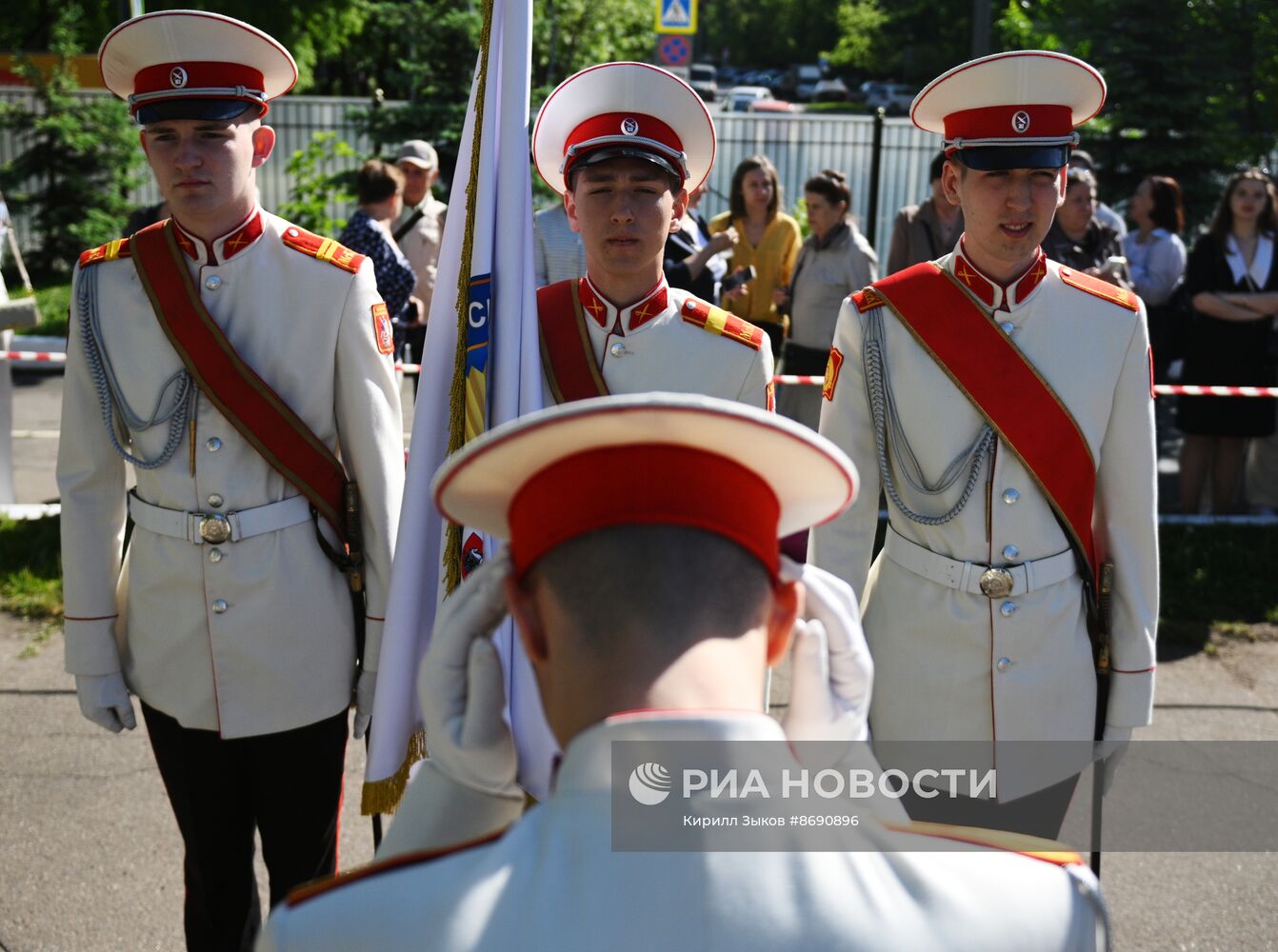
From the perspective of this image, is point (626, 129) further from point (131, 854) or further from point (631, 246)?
point (131, 854)

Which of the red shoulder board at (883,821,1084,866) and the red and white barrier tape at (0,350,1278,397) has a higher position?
the red shoulder board at (883,821,1084,866)

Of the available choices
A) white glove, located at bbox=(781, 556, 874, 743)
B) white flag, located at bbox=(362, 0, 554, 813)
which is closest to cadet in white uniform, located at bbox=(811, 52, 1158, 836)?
white flag, located at bbox=(362, 0, 554, 813)

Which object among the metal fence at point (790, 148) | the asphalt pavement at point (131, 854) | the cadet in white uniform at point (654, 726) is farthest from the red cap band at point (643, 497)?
the metal fence at point (790, 148)

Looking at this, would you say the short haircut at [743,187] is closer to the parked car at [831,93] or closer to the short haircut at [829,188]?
the short haircut at [829,188]

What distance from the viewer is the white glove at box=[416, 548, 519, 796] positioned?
4.55ft

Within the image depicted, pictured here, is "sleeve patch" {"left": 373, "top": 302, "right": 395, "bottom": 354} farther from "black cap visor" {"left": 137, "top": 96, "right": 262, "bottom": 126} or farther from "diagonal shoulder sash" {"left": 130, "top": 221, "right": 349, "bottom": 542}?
"black cap visor" {"left": 137, "top": 96, "right": 262, "bottom": 126}

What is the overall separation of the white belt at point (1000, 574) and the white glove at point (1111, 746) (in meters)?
0.37

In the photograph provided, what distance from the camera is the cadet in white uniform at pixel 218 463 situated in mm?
2744

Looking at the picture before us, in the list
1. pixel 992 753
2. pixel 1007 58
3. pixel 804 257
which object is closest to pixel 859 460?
pixel 992 753

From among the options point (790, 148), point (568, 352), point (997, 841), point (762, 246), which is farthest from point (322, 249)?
point (790, 148)

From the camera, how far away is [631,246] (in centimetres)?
269

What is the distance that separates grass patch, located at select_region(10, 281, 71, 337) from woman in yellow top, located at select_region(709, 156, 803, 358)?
259 inches

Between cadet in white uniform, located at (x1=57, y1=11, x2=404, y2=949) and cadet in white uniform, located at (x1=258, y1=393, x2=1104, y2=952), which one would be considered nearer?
cadet in white uniform, located at (x1=258, y1=393, x2=1104, y2=952)

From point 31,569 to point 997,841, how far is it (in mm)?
5702
